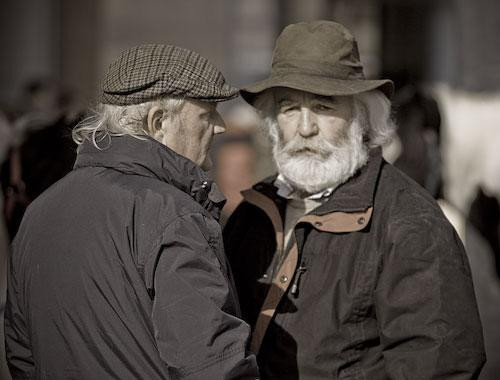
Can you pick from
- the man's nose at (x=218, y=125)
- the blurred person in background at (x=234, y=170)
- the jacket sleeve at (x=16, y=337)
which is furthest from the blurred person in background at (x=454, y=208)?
the jacket sleeve at (x=16, y=337)

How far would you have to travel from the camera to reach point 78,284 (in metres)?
2.33

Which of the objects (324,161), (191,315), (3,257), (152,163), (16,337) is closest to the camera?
(191,315)

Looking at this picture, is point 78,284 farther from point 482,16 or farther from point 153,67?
point 482,16

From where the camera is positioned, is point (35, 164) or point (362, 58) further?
point (362, 58)

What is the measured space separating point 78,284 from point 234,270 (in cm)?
85

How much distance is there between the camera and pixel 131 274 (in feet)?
7.49

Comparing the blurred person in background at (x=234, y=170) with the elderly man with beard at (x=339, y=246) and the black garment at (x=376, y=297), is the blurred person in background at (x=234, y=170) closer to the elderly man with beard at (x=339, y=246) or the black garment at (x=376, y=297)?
the elderly man with beard at (x=339, y=246)

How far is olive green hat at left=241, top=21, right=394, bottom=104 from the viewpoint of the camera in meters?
2.96

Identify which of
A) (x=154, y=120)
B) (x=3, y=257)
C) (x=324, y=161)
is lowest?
(x=3, y=257)

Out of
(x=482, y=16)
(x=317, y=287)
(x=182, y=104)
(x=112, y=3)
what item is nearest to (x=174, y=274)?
(x=182, y=104)

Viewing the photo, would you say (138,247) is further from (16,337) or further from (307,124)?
(307,124)

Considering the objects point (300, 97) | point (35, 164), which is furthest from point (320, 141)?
point (35, 164)

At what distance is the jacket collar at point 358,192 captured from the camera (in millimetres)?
2877

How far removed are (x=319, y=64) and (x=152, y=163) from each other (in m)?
0.82
